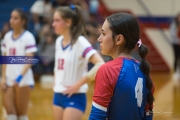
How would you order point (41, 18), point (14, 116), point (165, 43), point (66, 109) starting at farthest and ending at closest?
point (165, 43)
point (41, 18)
point (14, 116)
point (66, 109)

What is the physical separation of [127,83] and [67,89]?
159 cm

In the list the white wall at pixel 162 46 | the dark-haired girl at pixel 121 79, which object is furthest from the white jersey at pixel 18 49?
the white wall at pixel 162 46

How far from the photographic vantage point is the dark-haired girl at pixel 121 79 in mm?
2092

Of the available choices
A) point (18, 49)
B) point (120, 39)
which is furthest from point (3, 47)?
point (120, 39)

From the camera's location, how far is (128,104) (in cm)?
213

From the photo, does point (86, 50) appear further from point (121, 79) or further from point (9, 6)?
point (121, 79)

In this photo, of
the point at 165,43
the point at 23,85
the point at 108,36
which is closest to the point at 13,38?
the point at 23,85

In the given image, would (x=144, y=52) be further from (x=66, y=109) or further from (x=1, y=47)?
(x=1, y=47)

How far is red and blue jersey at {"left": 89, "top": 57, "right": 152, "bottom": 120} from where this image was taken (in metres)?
2.09

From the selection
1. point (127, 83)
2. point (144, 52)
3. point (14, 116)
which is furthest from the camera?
point (14, 116)

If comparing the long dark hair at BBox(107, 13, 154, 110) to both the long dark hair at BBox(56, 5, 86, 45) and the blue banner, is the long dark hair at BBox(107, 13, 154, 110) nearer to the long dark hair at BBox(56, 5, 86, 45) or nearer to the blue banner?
the blue banner

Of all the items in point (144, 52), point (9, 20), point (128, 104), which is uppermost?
point (9, 20)

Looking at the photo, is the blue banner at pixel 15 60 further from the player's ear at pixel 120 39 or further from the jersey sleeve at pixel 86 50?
the player's ear at pixel 120 39

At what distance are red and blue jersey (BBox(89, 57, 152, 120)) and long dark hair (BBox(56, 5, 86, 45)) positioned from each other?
66.0 inches
